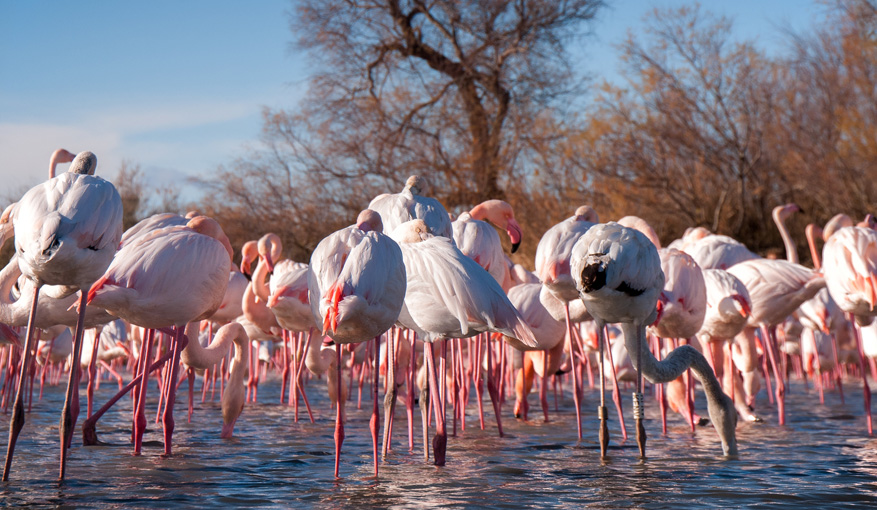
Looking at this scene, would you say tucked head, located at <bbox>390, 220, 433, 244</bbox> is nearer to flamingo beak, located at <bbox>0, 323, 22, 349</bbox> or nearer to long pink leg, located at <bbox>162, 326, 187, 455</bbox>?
long pink leg, located at <bbox>162, 326, 187, 455</bbox>

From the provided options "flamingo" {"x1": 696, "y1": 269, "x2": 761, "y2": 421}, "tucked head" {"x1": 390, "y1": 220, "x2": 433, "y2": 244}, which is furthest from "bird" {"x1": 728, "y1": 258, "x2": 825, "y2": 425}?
"tucked head" {"x1": 390, "y1": 220, "x2": 433, "y2": 244}

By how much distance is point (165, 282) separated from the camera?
14.6ft

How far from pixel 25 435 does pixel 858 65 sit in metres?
16.9

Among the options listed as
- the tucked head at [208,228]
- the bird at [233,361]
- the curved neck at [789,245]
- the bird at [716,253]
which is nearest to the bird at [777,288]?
the bird at [716,253]

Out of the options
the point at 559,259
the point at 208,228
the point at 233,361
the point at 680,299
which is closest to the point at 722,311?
the point at 680,299

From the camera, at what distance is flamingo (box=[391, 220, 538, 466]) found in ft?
13.2

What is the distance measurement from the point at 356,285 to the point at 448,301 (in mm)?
497

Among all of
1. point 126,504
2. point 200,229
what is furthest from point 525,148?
point 126,504

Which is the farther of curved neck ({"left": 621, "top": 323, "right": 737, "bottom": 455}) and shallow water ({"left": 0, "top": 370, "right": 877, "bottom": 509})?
curved neck ({"left": 621, "top": 323, "right": 737, "bottom": 455})

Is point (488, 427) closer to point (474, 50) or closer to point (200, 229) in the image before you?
point (200, 229)

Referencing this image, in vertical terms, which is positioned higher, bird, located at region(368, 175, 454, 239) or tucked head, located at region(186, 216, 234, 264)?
bird, located at region(368, 175, 454, 239)

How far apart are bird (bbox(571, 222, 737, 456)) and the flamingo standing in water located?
2121mm

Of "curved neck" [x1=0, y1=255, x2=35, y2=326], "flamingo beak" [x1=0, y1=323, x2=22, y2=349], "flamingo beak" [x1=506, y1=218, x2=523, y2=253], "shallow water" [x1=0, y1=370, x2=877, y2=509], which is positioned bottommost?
"shallow water" [x1=0, y1=370, x2=877, y2=509]

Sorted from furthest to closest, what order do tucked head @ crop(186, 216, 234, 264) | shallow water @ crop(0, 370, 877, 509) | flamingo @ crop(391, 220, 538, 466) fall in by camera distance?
1. tucked head @ crop(186, 216, 234, 264)
2. flamingo @ crop(391, 220, 538, 466)
3. shallow water @ crop(0, 370, 877, 509)
